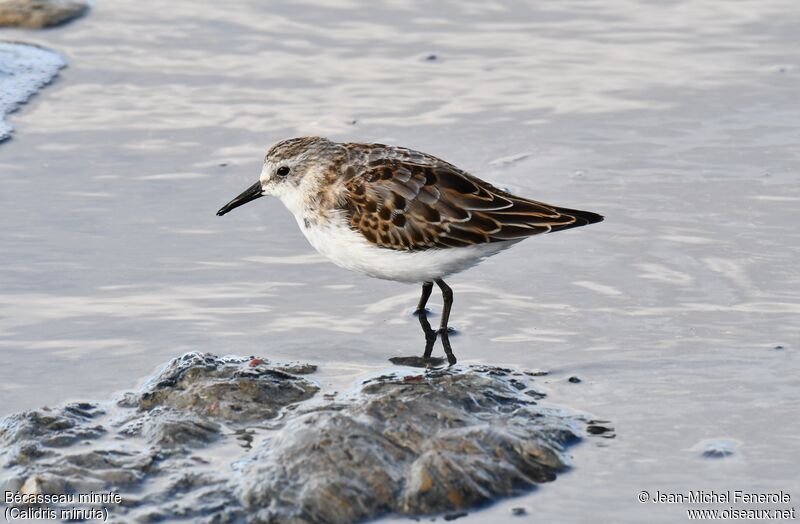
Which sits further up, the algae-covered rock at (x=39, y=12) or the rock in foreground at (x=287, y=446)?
the algae-covered rock at (x=39, y=12)

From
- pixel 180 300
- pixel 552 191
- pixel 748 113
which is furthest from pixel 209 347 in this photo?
pixel 748 113

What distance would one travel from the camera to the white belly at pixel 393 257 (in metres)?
7.13

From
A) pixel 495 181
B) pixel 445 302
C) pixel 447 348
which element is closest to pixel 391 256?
pixel 445 302

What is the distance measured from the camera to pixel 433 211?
23.5 feet

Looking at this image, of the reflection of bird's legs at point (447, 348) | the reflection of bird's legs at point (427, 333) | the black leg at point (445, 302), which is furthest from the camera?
the black leg at point (445, 302)

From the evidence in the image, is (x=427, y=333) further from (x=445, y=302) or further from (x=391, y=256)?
(x=391, y=256)

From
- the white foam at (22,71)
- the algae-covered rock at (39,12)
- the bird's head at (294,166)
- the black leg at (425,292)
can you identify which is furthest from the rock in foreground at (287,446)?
the algae-covered rock at (39,12)

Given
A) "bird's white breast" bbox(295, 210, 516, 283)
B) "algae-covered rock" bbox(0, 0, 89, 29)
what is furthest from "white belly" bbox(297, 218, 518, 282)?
"algae-covered rock" bbox(0, 0, 89, 29)

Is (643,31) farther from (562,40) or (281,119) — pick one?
(281,119)

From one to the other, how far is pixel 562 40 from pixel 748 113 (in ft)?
7.58
